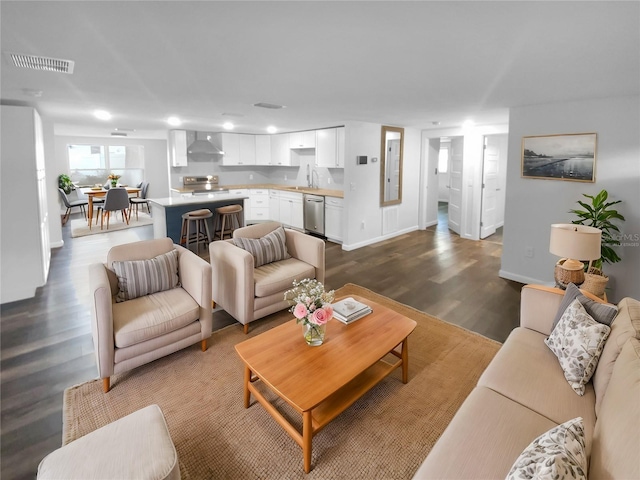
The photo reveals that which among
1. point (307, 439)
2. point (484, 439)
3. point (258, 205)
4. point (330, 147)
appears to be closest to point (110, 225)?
point (258, 205)

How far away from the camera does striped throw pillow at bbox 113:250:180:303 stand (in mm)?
2773

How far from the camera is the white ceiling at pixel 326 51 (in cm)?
163

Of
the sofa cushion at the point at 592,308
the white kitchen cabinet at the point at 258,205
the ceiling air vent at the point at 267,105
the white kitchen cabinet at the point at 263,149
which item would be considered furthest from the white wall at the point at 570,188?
the white kitchen cabinet at the point at 263,149

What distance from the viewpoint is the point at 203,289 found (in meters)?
2.74

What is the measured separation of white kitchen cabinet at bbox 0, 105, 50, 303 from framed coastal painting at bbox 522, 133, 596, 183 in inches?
230

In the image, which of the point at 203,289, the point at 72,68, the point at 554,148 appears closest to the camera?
the point at 72,68

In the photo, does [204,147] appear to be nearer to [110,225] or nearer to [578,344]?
[110,225]

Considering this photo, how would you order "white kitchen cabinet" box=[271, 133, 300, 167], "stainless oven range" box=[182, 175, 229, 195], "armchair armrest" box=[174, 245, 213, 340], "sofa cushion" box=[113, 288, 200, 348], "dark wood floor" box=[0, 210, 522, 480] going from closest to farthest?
"dark wood floor" box=[0, 210, 522, 480] < "sofa cushion" box=[113, 288, 200, 348] < "armchair armrest" box=[174, 245, 213, 340] < "stainless oven range" box=[182, 175, 229, 195] < "white kitchen cabinet" box=[271, 133, 300, 167]

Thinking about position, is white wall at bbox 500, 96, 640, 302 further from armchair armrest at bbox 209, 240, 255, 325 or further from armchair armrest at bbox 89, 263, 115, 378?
armchair armrest at bbox 89, 263, 115, 378

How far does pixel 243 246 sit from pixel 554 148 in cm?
371

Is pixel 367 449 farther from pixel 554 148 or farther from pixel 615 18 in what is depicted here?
pixel 554 148

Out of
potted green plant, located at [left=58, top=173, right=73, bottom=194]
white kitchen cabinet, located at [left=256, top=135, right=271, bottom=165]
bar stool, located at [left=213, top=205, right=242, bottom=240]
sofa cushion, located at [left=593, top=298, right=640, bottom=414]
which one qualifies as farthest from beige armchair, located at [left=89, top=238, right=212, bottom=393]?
Result: potted green plant, located at [left=58, top=173, right=73, bottom=194]

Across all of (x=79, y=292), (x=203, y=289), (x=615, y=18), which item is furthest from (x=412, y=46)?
(x=79, y=292)

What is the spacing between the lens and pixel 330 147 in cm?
642
